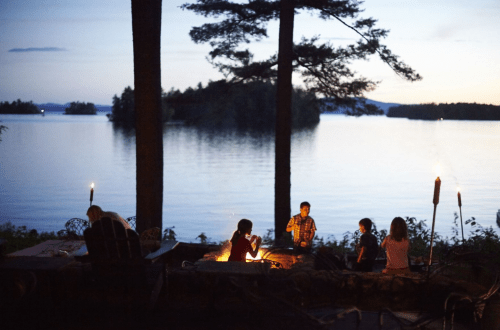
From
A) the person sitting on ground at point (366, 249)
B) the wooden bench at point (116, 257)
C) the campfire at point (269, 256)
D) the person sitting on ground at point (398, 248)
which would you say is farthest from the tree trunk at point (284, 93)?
the wooden bench at point (116, 257)

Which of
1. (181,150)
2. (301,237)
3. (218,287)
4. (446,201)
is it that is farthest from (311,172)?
(218,287)

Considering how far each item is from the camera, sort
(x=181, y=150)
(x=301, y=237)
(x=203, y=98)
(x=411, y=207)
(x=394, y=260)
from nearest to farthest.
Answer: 1. (x=394, y=260)
2. (x=301, y=237)
3. (x=203, y=98)
4. (x=411, y=207)
5. (x=181, y=150)

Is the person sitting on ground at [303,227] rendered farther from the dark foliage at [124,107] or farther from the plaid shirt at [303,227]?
the dark foliage at [124,107]

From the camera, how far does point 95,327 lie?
5.29m

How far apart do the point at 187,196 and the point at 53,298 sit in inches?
813

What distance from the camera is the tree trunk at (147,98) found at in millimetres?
8625

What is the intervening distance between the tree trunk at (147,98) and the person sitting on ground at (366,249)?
3.65 meters

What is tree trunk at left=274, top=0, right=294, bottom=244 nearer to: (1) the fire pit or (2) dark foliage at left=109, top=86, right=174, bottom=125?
(1) the fire pit

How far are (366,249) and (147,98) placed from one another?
432cm

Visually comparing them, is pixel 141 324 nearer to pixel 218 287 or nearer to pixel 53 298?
pixel 218 287

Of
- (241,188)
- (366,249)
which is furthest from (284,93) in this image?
(241,188)

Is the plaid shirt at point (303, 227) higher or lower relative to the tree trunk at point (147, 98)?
lower

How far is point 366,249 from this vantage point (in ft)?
22.7

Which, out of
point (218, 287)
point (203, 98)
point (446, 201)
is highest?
point (203, 98)
